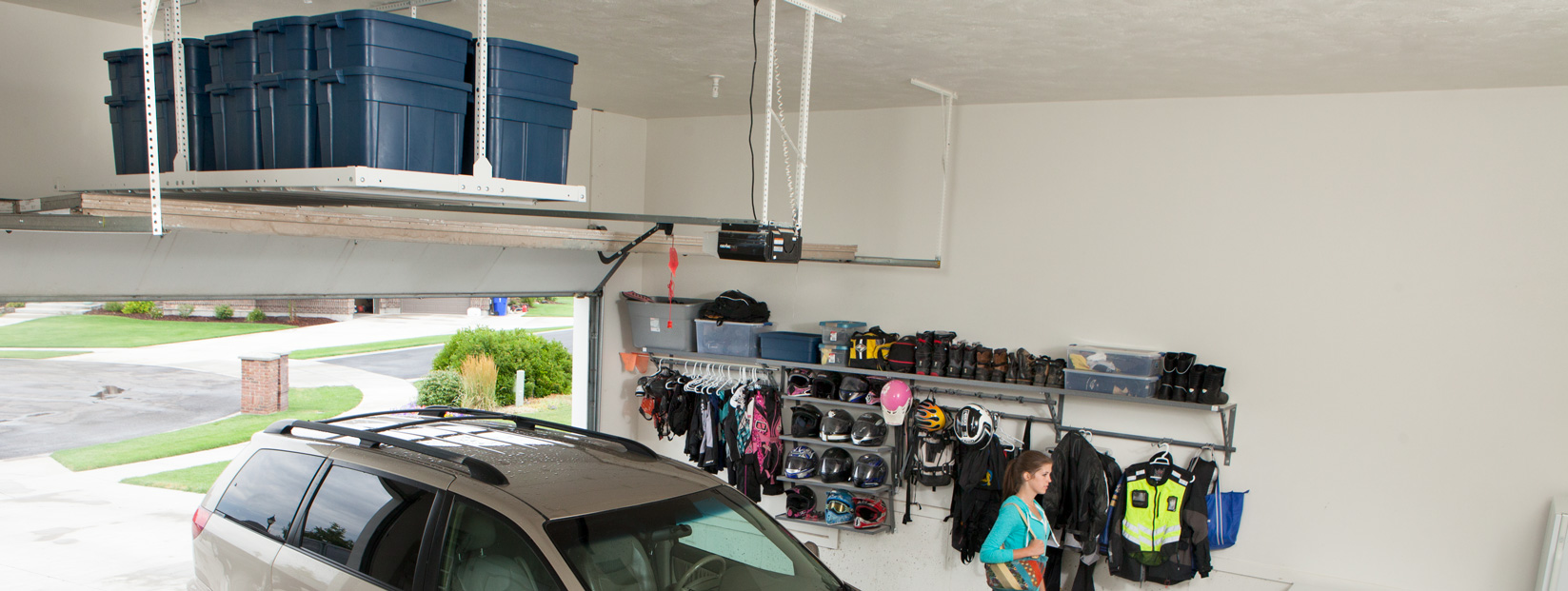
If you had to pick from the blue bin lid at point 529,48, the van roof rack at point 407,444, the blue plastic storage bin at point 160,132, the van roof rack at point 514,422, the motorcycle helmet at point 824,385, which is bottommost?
the motorcycle helmet at point 824,385

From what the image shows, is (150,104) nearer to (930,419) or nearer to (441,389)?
(930,419)

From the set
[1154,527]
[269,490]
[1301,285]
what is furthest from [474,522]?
[1301,285]

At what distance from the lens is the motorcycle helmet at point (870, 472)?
225 inches

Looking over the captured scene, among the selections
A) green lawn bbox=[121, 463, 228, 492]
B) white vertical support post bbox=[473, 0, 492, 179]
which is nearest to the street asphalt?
green lawn bbox=[121, 463, 228, 492]

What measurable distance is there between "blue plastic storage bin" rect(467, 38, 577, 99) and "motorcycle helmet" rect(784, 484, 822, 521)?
12.7 feet

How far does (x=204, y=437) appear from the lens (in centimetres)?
1013

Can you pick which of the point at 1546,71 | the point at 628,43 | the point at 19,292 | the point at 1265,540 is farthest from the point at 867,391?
the point at 19,292

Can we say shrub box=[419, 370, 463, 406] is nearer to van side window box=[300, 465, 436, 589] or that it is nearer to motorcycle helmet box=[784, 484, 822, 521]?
motorcycle helmet box=[784, 484, 822, 521]

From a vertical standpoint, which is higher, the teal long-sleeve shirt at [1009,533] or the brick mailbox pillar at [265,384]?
the teal long-sleeve shirt at [1009,533]

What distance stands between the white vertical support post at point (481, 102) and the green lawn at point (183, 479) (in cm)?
754

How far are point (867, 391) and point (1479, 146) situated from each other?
3.69 meters

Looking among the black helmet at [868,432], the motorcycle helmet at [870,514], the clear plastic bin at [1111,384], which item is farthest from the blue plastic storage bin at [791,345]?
the clear plastic bin at [1111,384]

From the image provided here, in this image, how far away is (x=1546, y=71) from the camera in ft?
13.1

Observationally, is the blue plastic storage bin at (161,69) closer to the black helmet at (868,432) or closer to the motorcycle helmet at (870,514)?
the black helmet at (868,432)
